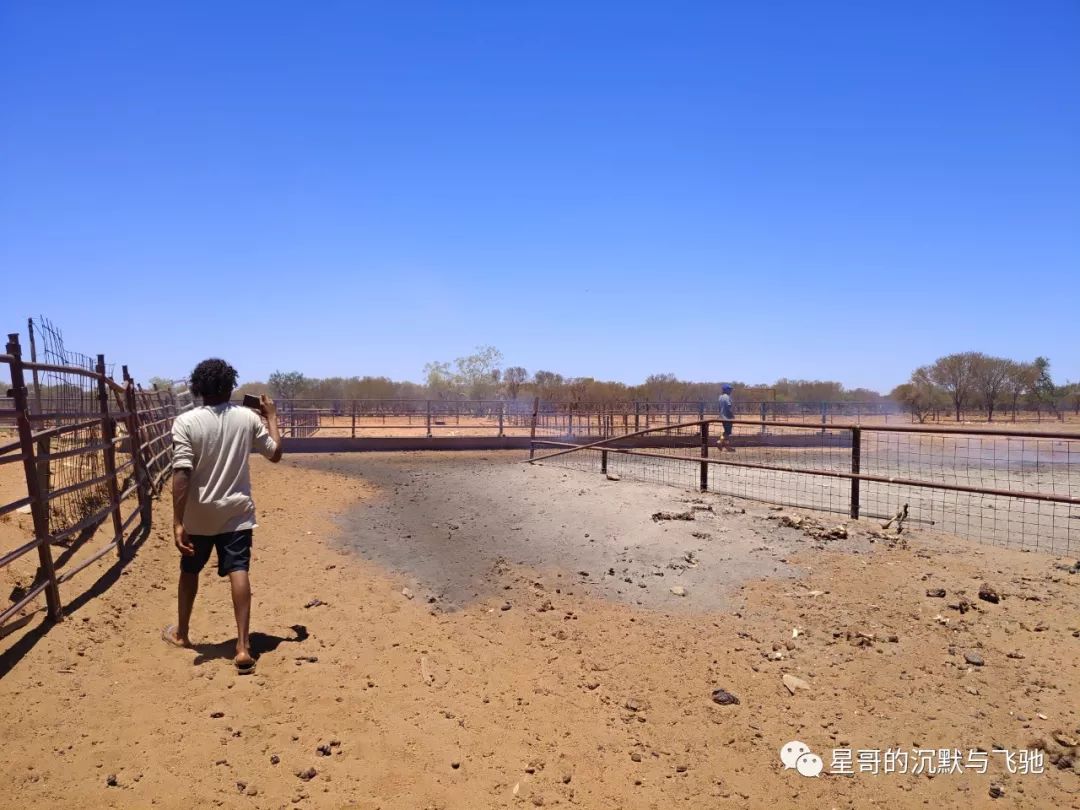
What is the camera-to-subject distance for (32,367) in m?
4.91

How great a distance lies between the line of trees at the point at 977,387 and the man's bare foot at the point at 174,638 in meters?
42.1

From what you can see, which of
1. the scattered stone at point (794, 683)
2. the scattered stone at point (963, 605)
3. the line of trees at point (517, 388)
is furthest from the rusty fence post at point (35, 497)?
the line of trees at point (517, 388)

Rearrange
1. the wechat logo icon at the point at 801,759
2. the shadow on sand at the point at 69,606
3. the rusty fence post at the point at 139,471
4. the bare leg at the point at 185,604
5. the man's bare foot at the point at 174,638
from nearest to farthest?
the wechat logo icon at the point at 801,759
the shadow on sand at the point at 69,606
the bare leg at the point at 185,604
the man's bare foot at the point at 174,638
the rusty fence post at the point at 139,471

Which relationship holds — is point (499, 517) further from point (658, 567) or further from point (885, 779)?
point (885, 779)

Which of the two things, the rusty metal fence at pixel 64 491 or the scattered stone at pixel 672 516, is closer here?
the rusty metal fence at pixel 64 491

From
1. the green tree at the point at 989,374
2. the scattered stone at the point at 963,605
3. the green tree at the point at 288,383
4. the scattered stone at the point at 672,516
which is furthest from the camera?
the green tree at the point at 288,383

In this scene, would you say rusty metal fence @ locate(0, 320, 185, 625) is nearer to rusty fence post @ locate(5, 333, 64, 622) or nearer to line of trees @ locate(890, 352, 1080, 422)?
rusty fence post @ locate(5, 333, 64, 622)

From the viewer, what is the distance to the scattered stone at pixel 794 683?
4465mm

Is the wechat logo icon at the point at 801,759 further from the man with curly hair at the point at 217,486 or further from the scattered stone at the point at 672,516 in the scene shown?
the scattered stone at the point at 672,516

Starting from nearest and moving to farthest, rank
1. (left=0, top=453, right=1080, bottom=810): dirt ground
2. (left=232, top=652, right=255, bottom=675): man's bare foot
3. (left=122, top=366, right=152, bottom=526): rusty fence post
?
(left=0, top=453, right=1080, bottom=810): dirt ground, (left=232, top=652, right=255, bottom=675): man's bare foot, (left=122, top=366, right=152, bottom=526): rusty fence post

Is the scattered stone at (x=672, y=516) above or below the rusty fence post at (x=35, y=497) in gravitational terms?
below

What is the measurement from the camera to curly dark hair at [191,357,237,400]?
4402mm

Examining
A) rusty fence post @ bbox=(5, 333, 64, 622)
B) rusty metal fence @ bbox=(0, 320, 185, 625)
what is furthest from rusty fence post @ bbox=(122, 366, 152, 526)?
rusty fence post @ bbox=(5, 333, 64, 622)

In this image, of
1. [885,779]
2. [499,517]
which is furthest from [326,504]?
[885,779]
